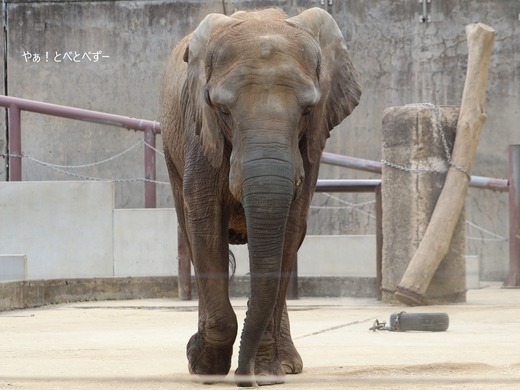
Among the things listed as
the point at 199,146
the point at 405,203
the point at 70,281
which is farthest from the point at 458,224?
the point at 199,146

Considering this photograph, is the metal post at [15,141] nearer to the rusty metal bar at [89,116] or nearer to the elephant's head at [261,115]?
the rusty metal bar at [89,116]

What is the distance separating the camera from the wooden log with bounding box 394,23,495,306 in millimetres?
12281

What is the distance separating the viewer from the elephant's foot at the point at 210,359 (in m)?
6.64

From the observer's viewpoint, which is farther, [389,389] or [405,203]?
[405,203]

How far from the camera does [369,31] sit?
19828mm

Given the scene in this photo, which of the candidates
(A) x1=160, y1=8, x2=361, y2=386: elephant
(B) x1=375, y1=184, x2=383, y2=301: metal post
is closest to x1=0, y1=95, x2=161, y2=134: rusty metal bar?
(B) x1=375, y1=184, x2=383, y2=301: metal post

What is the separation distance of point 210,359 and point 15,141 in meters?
7.51

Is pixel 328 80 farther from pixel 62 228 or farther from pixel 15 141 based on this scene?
pixel 62 228

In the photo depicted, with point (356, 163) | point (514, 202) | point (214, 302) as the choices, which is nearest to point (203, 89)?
point (214, 302)

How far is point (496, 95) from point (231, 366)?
12.7 m

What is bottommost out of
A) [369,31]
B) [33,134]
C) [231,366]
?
[231,366]

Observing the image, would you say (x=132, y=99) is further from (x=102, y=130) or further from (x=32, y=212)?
(x=32, y=212)

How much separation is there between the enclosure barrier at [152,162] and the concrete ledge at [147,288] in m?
0.70

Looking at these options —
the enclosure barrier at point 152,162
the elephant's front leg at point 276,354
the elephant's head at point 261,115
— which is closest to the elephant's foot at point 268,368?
the elephant's front leg at point 276,354
